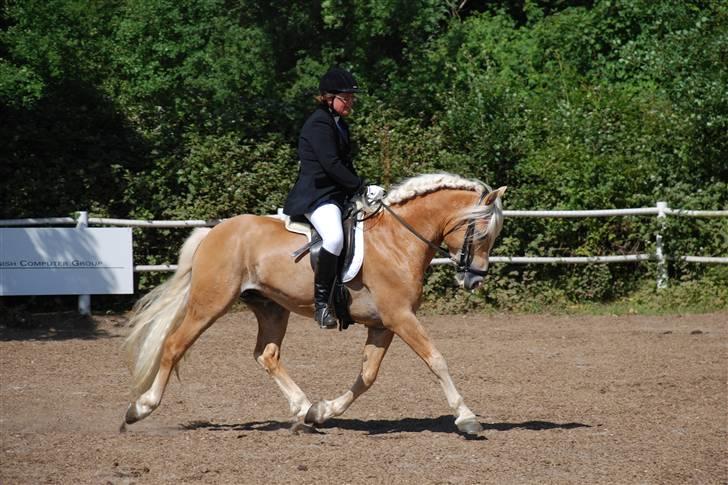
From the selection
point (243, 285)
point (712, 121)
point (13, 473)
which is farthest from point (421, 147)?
point (13, 473)

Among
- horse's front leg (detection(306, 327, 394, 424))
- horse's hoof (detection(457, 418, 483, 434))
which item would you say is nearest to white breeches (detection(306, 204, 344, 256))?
horse's front leg (detection(306, 327, 394, 424))

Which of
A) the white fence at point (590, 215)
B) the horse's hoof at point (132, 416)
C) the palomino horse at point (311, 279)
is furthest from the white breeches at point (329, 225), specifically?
the white fence at point (590, 215)

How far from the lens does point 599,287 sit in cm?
1488

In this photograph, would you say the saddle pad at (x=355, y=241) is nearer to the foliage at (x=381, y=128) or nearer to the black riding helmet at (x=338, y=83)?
the black riding helmet at (x=338, y=83)

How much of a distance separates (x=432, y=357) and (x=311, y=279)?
3.62 ft

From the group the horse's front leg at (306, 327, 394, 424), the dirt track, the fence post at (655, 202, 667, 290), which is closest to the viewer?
the dirt track

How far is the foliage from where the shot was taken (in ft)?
48.9

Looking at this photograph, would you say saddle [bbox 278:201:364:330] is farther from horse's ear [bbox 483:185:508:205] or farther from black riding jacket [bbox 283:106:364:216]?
horse's ear [bbox 483:185:508:205]

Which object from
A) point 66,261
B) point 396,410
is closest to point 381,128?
point 66,261

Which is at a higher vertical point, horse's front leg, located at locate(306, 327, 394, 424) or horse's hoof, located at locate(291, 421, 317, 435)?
horse's front leg, located at locate(306, 327, 394, 424)

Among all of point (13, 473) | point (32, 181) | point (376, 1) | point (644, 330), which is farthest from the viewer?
point (376, 1)

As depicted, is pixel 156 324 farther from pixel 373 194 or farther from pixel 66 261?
pixel 66 261

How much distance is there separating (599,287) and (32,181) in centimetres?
843

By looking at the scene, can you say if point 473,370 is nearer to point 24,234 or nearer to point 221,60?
point 24,234
